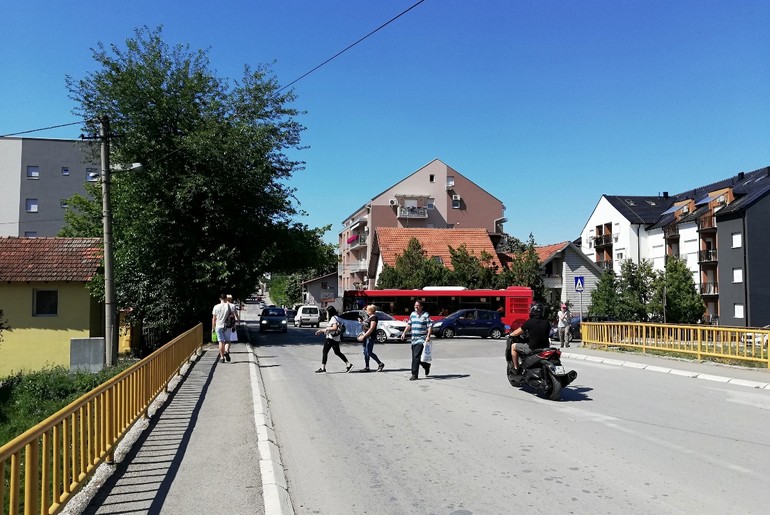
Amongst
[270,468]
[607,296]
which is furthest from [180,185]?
[607,296]

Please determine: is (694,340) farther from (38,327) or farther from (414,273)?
(414,273)

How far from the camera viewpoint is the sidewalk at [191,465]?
16.6 ft

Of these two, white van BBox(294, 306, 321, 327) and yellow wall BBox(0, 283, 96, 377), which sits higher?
yellow wall BBox(0, 283, 96, 377)

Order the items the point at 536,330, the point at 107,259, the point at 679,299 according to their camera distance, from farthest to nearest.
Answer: the point at 679,299 < the point at 107,259 < the point at 536,330

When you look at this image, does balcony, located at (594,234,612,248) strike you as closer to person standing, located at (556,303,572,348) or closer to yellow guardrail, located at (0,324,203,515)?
person standing, located at (556,303,572,348)

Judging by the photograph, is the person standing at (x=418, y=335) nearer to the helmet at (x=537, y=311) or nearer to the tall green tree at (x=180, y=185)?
the helmet at (x=537, y=311)

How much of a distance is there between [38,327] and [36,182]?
44.9 m

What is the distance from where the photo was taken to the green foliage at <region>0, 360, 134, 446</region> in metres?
16.2

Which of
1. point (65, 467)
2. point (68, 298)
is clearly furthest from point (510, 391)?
point (68, 298)

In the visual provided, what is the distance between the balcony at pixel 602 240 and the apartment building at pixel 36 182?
5498 centimetres

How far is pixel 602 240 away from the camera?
65562mm

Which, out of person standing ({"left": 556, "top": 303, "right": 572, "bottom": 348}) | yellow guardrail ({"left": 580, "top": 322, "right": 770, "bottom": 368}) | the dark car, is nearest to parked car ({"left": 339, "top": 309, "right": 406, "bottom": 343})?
the dark car

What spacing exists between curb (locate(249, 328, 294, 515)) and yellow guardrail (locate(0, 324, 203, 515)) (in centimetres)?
157

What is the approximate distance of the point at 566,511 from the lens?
502 cm
